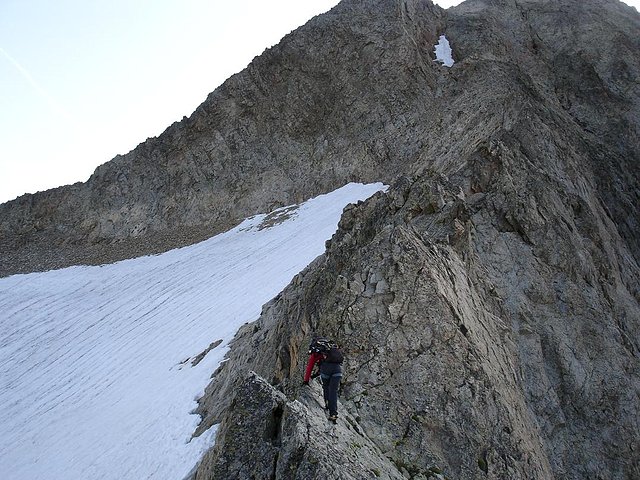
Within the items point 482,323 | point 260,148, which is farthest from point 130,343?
point 260,148

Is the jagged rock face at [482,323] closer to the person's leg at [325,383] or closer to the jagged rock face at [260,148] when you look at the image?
the person's leg at [325,383]

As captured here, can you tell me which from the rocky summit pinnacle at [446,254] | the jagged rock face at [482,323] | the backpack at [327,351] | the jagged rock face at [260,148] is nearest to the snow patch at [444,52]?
the rocky summit pinnacle at [446,254]

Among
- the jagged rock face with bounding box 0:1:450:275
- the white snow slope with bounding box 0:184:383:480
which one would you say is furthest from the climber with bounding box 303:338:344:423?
the jagged rock face with bounding box 0:1:450:275

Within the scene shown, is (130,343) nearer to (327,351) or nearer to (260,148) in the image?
(327,351)

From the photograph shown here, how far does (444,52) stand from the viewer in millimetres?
43531

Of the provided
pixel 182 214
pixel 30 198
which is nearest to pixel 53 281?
pixel 182 214

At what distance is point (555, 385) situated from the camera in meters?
13.2

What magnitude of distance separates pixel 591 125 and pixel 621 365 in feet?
76.2

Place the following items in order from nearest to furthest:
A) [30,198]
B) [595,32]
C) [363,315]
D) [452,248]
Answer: [363,315]
[452,248]
[595,32]
[30,198]

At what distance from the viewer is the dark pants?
27.1 ft

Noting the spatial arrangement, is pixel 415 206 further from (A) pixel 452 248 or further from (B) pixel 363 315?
(B) pixel 363 315

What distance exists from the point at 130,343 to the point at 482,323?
15.8 m

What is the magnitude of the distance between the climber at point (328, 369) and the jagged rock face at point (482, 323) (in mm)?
295

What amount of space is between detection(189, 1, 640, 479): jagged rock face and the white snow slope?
1903 millimetres
